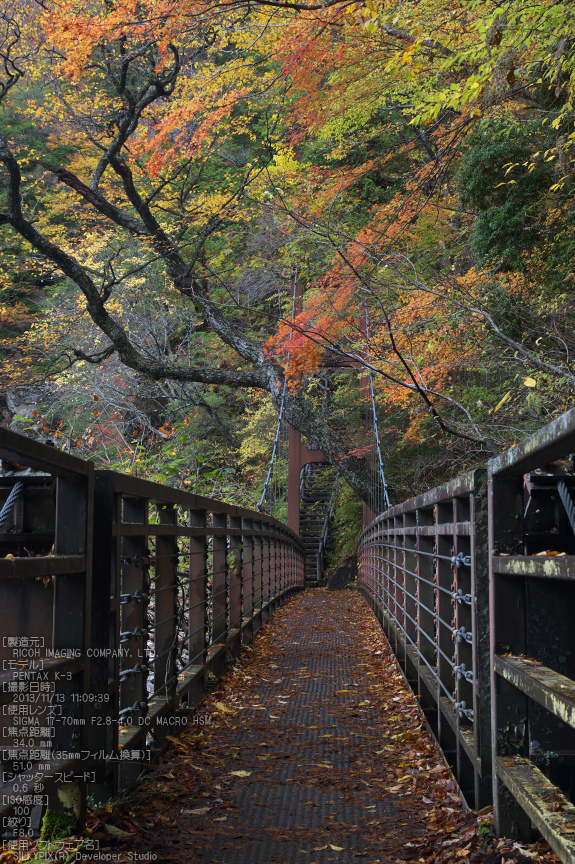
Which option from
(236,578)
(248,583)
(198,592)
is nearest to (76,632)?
(198,592)

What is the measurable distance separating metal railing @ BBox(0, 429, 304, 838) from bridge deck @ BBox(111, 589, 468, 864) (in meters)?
0.28

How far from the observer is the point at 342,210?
51.3 ft

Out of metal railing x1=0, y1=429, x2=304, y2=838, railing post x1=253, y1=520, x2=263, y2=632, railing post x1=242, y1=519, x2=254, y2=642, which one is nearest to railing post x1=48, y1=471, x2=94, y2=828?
metal railing x1=0, y1=429, x2=304, y2=838

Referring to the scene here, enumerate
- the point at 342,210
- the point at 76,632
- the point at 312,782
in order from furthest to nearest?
the point at 342,210
the point at 312,782
the point at 76,632

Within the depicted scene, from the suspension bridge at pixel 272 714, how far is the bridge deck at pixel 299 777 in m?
0.01

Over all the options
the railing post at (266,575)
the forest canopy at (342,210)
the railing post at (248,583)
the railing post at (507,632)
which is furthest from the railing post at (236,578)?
the railing post at (507,632)

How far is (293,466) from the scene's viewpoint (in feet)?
69.4

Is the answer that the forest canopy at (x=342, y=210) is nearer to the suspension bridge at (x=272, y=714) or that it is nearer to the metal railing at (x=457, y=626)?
the metal railing at (x=457, y=626)

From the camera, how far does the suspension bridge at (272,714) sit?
90.0 inches

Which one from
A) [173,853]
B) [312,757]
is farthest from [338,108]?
[173,853]

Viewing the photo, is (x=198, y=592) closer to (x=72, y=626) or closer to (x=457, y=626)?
(x=457, y=626)

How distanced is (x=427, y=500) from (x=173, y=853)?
6.67ft

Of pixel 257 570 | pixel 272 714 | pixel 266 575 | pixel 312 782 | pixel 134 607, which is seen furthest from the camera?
pixel 266 575

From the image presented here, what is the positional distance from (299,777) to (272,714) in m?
1.27
